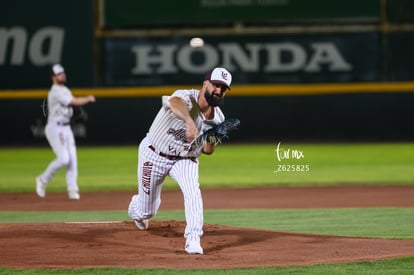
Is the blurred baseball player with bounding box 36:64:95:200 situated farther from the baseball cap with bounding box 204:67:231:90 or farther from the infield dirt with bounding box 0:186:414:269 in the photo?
the baseball cap with bounding box 204:67:231:90

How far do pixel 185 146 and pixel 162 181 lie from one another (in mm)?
506

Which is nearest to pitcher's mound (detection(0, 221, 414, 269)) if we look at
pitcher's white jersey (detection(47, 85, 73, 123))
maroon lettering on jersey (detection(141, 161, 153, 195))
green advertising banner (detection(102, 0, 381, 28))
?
maroon lettering on jersey (detection(141, 161, 153, 195))

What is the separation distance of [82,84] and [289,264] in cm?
1448

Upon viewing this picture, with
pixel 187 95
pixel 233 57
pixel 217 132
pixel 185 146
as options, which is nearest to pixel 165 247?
pixel 185 146

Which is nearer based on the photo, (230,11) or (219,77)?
(219,77)

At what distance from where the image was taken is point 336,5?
21.0 metres

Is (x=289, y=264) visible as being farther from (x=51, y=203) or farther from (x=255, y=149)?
(x=255, y=149)

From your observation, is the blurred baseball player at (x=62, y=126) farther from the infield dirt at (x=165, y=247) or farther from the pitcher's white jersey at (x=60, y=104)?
the infield dirt at (x=165, y=247)

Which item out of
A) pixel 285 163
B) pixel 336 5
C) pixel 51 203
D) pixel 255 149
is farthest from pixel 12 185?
pixel 336 5

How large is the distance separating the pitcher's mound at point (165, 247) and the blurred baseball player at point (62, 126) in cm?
407

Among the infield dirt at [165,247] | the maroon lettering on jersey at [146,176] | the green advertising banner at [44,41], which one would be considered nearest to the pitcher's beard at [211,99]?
the maroon lettering on jersey at [146,176]

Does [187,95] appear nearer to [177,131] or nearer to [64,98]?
[177,131]

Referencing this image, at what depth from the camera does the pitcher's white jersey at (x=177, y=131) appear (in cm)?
823

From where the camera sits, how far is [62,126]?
13703 mm
